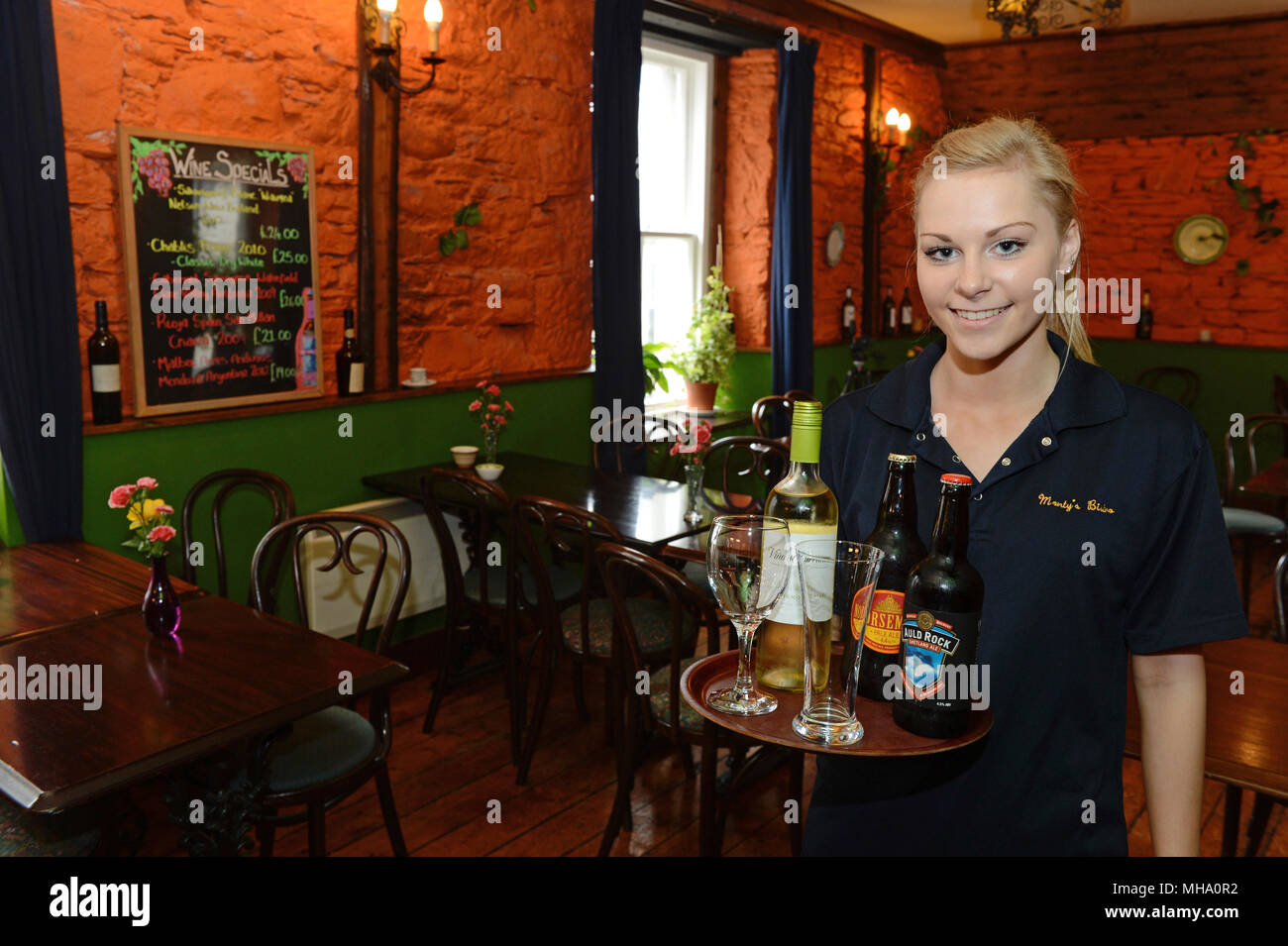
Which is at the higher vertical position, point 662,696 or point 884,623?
point 884,623

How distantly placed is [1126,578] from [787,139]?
4.82m

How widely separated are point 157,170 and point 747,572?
2648 millimetres

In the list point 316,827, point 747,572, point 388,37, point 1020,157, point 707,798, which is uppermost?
point 388,37

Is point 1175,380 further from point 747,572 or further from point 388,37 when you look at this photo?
point 747,572

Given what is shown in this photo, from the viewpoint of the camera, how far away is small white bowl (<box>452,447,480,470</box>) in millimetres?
3775

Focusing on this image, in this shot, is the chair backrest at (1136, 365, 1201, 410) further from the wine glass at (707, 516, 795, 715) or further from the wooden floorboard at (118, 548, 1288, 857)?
the wine glass at (707, 516, 795, 715)

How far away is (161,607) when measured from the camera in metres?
2.01

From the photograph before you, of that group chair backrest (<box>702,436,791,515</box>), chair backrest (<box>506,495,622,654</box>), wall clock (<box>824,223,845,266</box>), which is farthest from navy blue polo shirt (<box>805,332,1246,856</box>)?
wall clock (<box>824,223,845,266</box>)

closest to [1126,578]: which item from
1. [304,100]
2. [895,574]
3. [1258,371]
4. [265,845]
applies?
[895,574]

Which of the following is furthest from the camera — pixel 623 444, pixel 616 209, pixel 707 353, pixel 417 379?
pixel 707 353

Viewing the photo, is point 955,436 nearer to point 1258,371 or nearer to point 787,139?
point 787,139

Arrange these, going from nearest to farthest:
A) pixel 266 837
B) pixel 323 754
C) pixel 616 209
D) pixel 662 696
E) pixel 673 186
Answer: pixel 323 754 < pixel 266 837 < pixel 662 696 < pixel 616 209 < pixel 673 186

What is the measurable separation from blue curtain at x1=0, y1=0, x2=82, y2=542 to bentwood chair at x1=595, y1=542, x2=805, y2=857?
1.60 metres

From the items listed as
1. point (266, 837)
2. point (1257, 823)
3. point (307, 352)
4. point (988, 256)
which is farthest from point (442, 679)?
point (988, 256)
